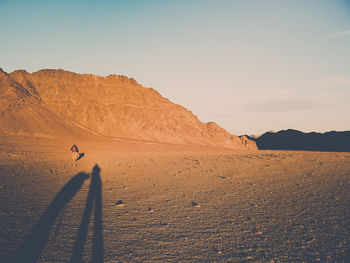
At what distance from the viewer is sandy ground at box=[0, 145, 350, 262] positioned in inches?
160

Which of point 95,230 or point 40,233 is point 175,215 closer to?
point 95,230

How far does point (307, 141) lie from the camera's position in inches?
2200

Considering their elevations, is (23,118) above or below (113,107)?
below

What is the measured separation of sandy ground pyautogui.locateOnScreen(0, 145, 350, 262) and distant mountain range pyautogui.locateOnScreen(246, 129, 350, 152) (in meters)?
46.3

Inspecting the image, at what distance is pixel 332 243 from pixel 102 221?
18.4 feet

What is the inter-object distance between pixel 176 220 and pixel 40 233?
11.2 ft

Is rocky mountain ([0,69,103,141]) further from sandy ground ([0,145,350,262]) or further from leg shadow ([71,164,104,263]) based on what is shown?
leg shadow ([71,164,104,263])

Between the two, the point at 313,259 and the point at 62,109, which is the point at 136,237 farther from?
the point at 62,109

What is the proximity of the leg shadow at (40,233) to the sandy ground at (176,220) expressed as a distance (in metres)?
0.02

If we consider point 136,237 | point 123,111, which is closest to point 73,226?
point 136,237

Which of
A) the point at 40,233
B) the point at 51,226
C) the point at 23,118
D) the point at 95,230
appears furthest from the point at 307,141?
the point at 23,118

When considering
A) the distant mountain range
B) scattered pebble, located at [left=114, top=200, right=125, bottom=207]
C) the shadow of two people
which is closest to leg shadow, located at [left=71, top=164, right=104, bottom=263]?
the shadow of two people

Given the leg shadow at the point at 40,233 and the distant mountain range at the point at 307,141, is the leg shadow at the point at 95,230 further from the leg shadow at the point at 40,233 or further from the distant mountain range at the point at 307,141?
the distant mountain range at the point at 307,141

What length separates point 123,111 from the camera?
59719 mm
